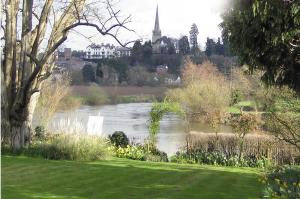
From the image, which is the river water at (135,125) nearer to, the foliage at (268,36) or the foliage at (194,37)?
the foliage at (268,36)

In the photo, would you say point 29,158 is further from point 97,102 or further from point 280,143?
point 97,102

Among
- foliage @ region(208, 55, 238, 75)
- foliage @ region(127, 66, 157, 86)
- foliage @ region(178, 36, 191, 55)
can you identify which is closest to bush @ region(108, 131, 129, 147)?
foliage @ region(127, 66, 157, 86)

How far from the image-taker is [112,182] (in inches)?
326

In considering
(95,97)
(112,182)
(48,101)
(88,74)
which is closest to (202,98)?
(95,97)

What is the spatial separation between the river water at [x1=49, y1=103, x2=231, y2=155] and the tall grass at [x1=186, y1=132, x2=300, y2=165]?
1560mm

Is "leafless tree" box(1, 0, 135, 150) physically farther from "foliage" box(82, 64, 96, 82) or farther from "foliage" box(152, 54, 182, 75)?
"foliage" box(152, 54, 182, 75)

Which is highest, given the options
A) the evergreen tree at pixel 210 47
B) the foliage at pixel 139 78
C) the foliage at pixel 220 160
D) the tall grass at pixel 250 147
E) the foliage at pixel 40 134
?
the evergreen tree at pixel 210 47

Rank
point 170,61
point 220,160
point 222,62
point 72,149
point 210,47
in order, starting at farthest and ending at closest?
point 210,47, point 170,61, point 222,62, point 220,160, point 72,149

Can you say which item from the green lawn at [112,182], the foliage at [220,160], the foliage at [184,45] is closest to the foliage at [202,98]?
the foliage at [220,160]

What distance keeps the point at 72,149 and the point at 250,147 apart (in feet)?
24.0

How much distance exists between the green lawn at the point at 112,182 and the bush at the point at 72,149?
45.4 inches

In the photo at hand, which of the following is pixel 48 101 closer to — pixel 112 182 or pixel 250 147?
pixel 250 147

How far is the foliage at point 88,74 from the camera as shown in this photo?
41.8m

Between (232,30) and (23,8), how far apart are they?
9.14 meters
